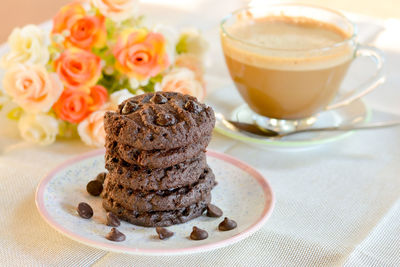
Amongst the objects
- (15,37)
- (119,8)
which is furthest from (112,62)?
(15,37)

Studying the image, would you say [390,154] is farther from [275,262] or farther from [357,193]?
[275,262]

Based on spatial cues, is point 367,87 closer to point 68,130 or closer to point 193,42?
point 193,42

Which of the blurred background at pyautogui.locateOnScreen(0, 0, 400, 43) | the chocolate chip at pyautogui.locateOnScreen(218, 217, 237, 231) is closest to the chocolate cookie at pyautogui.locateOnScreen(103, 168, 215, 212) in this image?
the chocolate chip at pyautogui.locateOnScreen(218, 217, 237, 231)

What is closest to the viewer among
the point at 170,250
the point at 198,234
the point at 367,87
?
the point at 170,250

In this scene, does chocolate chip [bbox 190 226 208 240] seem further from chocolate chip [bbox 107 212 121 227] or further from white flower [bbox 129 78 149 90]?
white flower [bbox 129 78 149 90]

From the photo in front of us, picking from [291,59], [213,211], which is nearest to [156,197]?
[213,211]

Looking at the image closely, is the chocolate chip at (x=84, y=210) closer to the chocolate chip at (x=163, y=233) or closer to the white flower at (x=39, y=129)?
the chocolate chip at (x=163, y=233)

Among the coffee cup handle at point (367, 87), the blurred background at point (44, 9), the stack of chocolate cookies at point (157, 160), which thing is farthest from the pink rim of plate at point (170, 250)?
the blurred background at point (44, 9)
